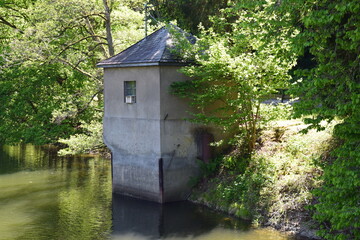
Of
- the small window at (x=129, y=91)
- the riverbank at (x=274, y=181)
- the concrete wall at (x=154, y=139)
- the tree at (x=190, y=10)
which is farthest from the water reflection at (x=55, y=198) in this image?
the tree at (x=190, y=10)

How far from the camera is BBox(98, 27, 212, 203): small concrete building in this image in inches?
722

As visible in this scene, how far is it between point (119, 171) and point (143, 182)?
4.85ft

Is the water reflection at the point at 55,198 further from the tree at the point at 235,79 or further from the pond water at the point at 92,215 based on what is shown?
the tree at the point at 235,79

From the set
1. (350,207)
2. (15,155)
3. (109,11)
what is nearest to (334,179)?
(350,207)

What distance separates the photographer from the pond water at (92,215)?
Answer: 14914mm

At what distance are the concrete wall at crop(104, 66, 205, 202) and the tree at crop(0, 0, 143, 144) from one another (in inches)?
252

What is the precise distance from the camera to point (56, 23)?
25.0 meters

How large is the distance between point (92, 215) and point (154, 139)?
11.9ft

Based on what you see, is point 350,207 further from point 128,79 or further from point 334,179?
point 128,79

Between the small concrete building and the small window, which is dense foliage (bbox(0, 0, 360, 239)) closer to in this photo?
the small concrete building

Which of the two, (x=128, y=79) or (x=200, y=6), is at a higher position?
(x=200, y=6)

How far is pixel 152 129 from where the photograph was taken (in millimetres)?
18547

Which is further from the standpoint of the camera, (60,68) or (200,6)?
(60,68)

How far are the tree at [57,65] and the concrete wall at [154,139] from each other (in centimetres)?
640
